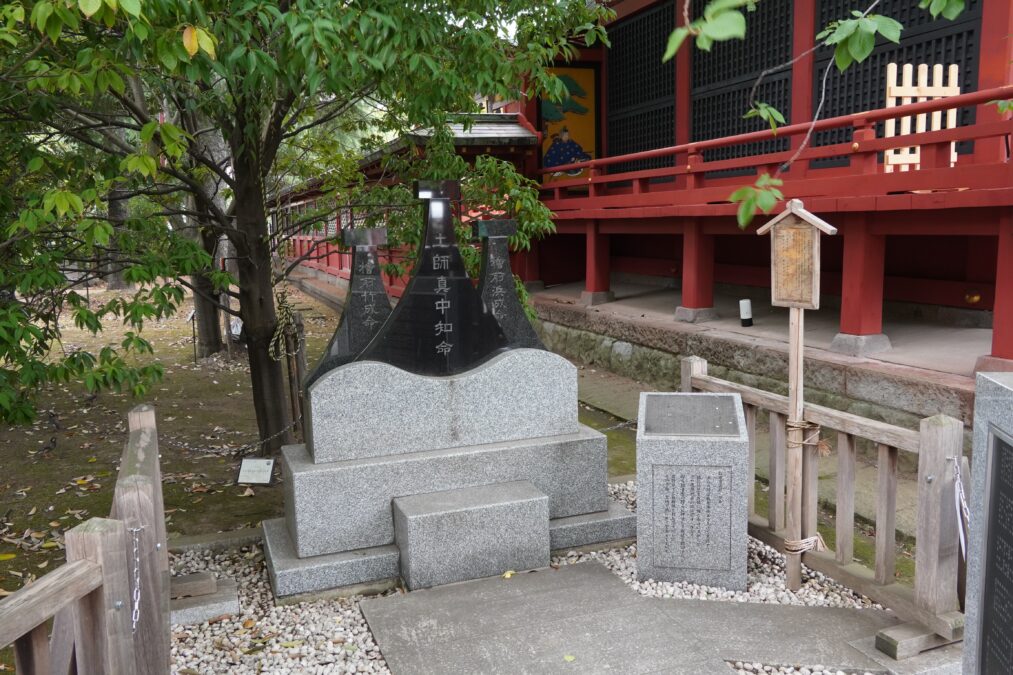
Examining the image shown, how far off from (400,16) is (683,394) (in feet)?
10.1

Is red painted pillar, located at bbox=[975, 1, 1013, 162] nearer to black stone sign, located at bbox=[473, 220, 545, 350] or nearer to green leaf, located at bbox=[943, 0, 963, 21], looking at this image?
black stone sign, located at bbox=[473, 220, 545, 350]

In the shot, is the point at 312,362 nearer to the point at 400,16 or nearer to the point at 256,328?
the point at 256,328

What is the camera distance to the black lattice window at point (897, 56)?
27.2 ft

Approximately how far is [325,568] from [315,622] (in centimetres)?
45

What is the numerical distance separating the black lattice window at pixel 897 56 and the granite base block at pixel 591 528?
204 inches

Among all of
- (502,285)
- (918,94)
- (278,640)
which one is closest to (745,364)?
(918,94)

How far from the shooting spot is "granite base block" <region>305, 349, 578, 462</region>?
5.60m

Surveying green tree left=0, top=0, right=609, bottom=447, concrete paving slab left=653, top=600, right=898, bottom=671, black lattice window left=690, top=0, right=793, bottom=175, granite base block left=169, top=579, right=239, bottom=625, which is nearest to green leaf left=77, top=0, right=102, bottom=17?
green tree left=0, top=0, right=609, bottom=447

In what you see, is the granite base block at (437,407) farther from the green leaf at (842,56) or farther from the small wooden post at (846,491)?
the green leaf at (842,56)

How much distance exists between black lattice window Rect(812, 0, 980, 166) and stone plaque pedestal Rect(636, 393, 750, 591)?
5.06 meters

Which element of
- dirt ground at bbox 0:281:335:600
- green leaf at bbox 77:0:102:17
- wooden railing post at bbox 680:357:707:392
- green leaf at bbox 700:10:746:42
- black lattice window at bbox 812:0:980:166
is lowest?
dirt ground at bbox 0:281:335:600

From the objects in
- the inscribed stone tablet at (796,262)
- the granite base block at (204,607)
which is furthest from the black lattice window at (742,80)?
the granite base block at (204,607)

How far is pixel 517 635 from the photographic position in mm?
4621

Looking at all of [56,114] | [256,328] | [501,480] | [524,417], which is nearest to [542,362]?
[524,417]
